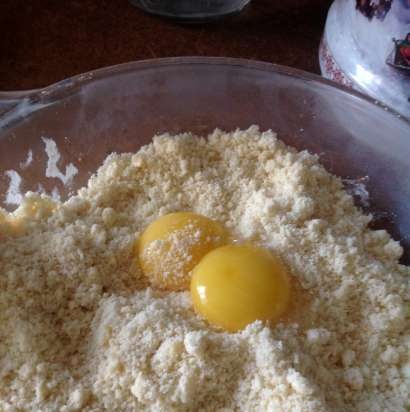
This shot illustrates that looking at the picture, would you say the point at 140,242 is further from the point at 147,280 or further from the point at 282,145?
the point at 282,145

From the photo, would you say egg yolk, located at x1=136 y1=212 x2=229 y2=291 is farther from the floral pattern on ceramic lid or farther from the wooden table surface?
the wooden table surface

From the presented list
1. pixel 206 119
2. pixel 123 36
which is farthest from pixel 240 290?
pixel 123 36

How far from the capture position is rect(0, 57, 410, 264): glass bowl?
1355 millimetres

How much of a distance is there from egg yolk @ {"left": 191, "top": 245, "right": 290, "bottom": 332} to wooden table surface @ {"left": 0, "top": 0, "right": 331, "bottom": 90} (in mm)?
830

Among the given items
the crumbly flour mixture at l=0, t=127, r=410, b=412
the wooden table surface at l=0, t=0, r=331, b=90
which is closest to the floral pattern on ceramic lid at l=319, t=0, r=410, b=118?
the wooden table surface at l=0, t=0, r=331, b=90

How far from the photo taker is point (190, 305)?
1161mm

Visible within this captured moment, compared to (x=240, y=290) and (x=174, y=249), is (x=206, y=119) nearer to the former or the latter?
(x=174, y=249)

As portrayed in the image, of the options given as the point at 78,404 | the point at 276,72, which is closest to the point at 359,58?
the point at 276,72

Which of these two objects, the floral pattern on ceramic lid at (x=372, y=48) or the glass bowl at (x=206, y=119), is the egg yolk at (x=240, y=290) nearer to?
the glass bowl at (x=206, y=119)

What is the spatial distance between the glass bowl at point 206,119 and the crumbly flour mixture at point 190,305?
0.10 meters

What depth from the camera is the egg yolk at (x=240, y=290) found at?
110cm

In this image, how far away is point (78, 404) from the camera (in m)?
1.01

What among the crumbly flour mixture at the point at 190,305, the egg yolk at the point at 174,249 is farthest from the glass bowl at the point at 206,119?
the egg yolk at the point at 174,249

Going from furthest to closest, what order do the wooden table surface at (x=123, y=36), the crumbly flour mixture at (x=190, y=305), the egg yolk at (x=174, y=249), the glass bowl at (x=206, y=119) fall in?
the wooden table surface at (x=123, y=36), the glass bowl at (x=206, y=119), the egg yolk at (x=174, y=249), the crumbly flour mixture at (x=190, y=305)
